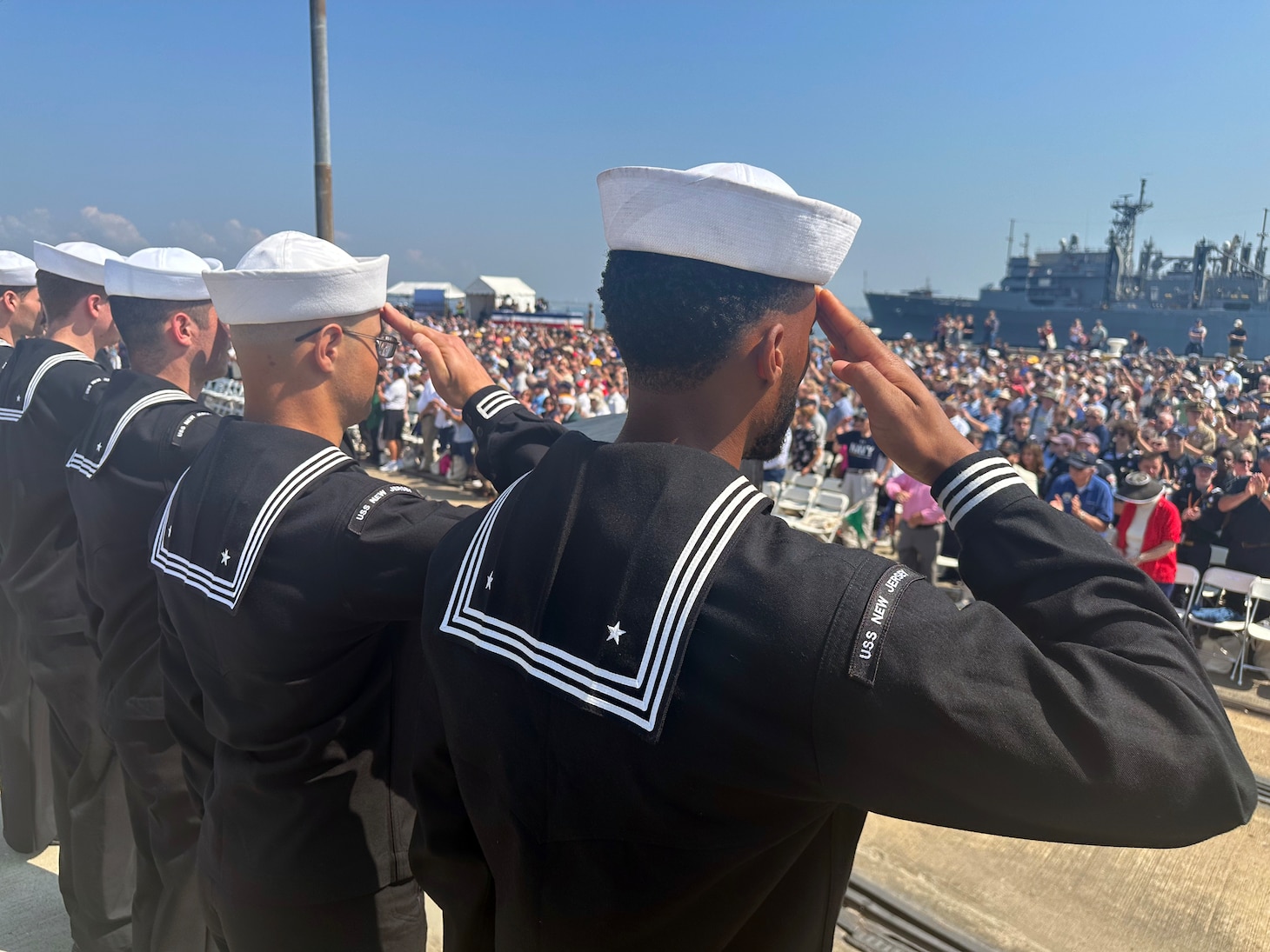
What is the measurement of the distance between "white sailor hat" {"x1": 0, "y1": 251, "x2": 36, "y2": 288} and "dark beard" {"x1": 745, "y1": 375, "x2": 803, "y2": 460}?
5038 millimetres

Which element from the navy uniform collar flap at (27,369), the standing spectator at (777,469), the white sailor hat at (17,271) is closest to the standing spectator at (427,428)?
the standing spectator at (777,469)

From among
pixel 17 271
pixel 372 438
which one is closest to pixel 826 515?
pixel 17 271

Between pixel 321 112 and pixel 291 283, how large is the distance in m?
3.51

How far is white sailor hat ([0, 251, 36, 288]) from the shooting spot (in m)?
4.82

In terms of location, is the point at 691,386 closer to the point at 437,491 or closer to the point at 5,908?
the point at 5,908

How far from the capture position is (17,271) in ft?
15.8

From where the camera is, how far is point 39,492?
3436mm

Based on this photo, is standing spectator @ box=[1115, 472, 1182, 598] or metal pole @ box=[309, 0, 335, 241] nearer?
metal pole @ box=[309, 0, 335, 241]

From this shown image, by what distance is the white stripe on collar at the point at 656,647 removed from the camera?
3.63 feet

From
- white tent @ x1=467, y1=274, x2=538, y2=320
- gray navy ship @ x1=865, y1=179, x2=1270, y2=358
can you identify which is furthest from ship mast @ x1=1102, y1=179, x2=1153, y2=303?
white tent @ x1=467, y1=274, x2=538, y2=320

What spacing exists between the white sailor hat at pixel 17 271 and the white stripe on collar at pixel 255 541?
378cm

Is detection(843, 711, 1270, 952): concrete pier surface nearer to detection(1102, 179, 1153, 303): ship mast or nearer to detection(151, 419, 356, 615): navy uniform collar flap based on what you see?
detection(151, 419, 356, 615): navy uniform collar flap

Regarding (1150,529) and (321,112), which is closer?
(321,112)

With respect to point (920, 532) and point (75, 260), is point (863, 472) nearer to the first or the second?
point (920, 532)
